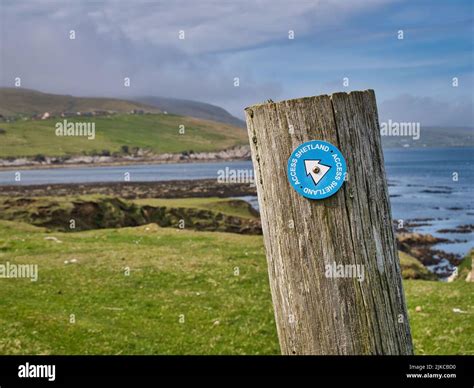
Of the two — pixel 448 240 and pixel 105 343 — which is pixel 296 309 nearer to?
pixel 105 343

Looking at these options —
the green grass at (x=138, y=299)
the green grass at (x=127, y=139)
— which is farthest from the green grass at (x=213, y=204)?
the green grass at (x=127, y=139)

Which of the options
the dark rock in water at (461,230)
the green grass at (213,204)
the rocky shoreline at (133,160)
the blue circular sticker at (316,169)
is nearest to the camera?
the blue circular sticker at (316,169)

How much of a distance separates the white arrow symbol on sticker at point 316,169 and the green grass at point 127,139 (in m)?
82.3

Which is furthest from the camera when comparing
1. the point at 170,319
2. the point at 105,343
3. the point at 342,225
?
the point at 170,319

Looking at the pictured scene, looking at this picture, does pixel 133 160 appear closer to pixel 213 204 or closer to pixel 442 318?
pixel 213 204

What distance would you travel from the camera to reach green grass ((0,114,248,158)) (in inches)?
3907

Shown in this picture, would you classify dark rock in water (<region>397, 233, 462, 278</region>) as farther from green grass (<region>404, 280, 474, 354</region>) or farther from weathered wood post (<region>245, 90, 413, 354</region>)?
weathered wood post (<region>245, 90, 413, 354</region>)

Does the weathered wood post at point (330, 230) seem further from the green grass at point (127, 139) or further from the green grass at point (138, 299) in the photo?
the green grass at point (127, 139)

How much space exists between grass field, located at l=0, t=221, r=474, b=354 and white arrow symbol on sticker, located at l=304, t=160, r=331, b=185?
8.89 m

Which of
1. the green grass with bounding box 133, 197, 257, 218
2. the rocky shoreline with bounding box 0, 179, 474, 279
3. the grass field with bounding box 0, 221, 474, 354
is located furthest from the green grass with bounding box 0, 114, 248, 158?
the grass field with bounding box 0, 221, 474, 354

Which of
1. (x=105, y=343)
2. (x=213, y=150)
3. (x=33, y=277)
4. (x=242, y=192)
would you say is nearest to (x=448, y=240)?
(x=242, y=192)

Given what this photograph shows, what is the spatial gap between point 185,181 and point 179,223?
14833 mm

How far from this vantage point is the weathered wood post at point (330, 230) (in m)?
3.70
